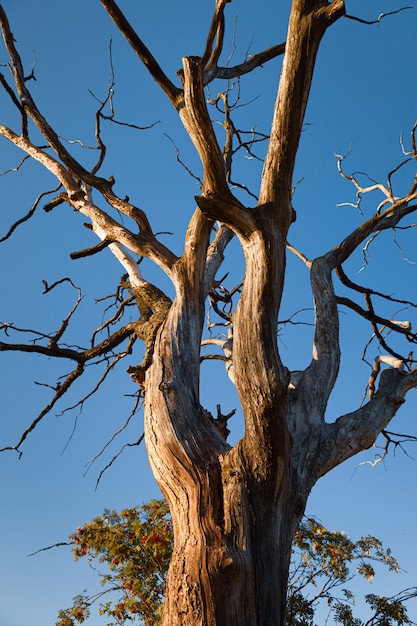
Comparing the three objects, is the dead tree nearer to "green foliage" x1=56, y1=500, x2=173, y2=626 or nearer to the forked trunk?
the forked trunk

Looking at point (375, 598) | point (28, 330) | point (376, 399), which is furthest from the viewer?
point (375, 598)

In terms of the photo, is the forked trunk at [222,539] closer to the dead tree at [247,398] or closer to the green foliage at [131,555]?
the dead tree at [247,398]

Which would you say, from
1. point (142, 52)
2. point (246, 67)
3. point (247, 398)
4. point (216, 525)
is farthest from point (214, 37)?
point (216, 525)

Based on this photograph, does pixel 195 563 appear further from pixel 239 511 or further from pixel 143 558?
pixel 143 558

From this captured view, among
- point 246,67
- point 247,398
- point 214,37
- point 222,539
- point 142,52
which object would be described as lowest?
point 222,539

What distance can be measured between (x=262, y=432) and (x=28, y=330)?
2934 millimetres

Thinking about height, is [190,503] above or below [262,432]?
below

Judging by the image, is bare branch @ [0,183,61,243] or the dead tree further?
bare branch @ [0,183,61,243]

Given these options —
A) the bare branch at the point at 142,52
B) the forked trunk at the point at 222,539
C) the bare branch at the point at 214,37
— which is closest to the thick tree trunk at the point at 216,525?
the forked trunk at the point at 222,539

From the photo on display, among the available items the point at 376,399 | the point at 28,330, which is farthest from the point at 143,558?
the point at 376,399

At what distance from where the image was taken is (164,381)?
3271 mm

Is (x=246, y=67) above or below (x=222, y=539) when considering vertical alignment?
above

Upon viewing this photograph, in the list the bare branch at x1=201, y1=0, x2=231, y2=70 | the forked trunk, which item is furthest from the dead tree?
the bare branch at x1=201, y1=0, x2=231, y2=70

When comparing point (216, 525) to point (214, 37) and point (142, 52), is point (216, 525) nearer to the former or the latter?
point (142, 52)
